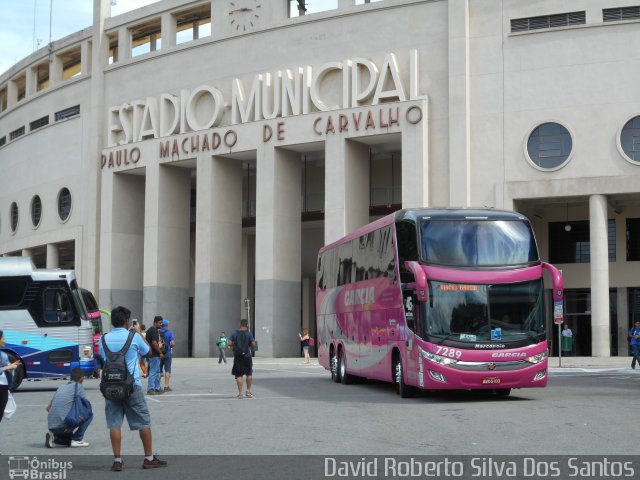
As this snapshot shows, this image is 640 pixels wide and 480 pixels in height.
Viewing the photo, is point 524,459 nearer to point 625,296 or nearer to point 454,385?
point 454,385

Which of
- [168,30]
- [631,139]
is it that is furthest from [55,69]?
[631,139]

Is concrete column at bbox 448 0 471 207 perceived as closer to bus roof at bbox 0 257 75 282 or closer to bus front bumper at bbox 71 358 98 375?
bus front bumper at bbox 71 358 98 375

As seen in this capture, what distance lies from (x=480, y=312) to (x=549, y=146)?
24.4 meters

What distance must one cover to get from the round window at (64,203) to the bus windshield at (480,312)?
43785mm

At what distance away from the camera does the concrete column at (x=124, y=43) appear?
56719mm

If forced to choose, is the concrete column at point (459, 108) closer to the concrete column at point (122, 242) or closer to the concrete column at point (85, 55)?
the concrete column at point (122, 242)

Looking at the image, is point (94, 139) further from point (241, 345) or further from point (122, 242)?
point (241, 345)

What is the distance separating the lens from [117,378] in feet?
35.4

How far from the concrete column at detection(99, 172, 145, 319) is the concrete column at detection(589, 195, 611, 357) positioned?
2576 cm

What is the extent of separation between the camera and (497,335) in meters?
19.2

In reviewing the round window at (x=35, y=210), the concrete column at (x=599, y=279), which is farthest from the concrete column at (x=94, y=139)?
the concrete column at (x=599, y=279)

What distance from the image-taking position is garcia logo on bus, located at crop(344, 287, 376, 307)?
22.7 meters

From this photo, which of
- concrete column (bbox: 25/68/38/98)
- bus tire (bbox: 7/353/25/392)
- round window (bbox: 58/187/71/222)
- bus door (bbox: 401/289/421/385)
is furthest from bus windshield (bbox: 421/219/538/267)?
concrete column (bbox: 25/68/38/98)

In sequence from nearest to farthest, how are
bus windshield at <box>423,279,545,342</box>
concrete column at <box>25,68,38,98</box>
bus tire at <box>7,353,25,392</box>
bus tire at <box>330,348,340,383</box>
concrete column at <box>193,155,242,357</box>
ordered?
bus windshield at <box>423,279,545,342</box> < bus tire at <box>7,353,25,392</box> < bus tire at <box>330,348,340,383</box> < concrete column at <box>193,155,242,357</box> < concrete column at <box>25,68,38,98</box>
